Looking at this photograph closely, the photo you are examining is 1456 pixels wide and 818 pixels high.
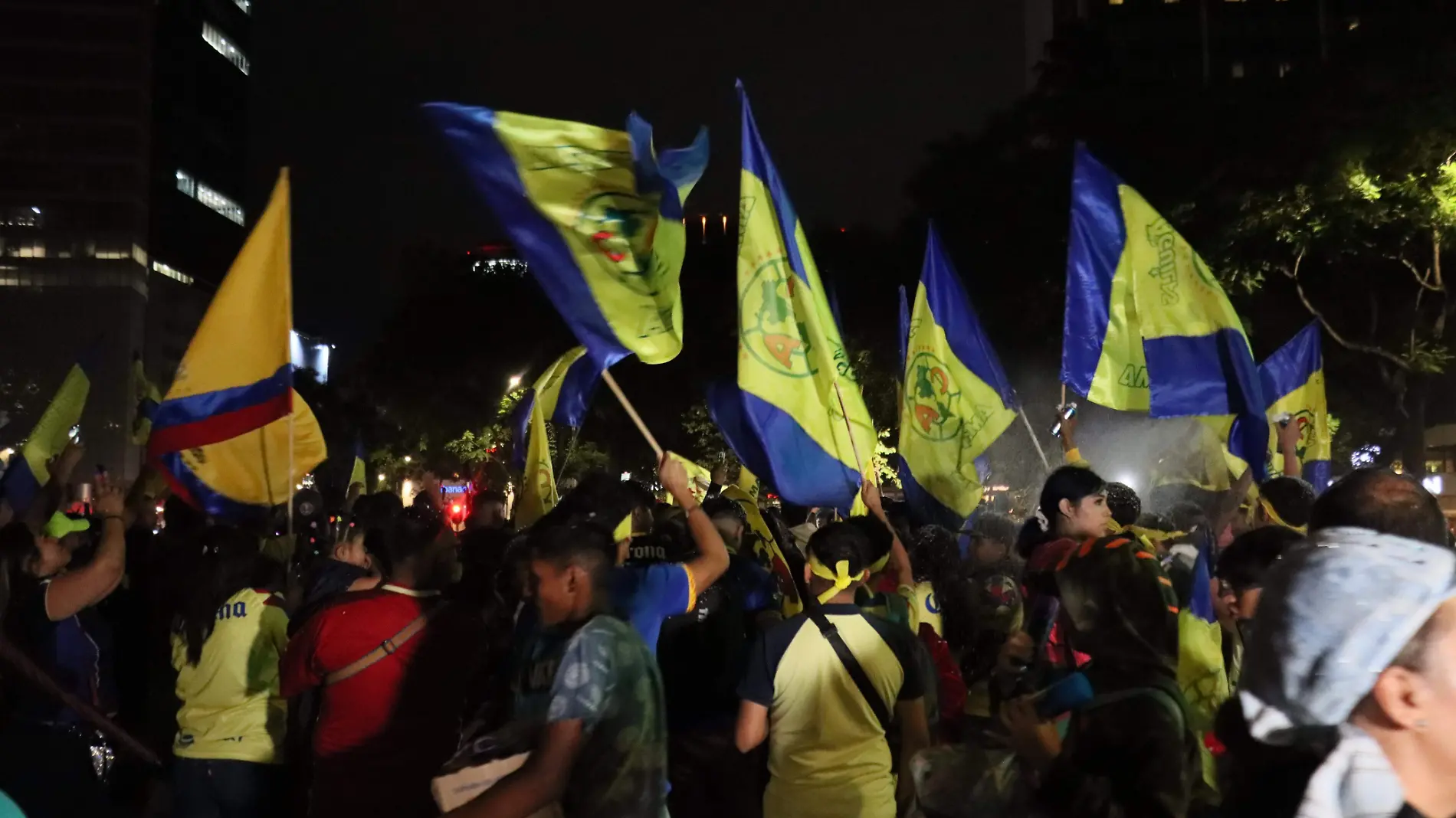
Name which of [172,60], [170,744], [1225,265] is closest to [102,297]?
[172,60]

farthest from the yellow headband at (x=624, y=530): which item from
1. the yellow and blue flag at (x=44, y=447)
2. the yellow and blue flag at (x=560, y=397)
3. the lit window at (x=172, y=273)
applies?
the lit window at (x=172, y=273)

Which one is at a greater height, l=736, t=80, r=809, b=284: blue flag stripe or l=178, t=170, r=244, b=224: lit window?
l=178, t=170, r=244, b=224: lit window

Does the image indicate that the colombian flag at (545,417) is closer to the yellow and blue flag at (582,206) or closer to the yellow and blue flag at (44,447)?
the yellow and blue flag at (582,206)

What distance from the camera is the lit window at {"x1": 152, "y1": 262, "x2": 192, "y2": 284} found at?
295ft

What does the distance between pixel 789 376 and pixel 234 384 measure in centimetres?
352

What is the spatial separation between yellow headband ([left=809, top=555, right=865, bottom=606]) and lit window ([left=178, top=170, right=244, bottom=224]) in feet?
321

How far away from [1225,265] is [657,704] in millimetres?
15934

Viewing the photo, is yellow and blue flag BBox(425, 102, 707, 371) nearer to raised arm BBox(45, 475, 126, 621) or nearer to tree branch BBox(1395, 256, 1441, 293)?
raised arm BBox(45, 475, 126, 621)

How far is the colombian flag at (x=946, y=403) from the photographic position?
332 inches

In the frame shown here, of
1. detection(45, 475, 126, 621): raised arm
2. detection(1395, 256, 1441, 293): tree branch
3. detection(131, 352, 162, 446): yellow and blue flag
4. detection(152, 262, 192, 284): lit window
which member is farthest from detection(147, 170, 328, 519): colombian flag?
detection(152, 262, 192, 284): lit window

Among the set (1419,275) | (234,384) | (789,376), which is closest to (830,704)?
(789,376)

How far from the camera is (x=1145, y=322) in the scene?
7.69m

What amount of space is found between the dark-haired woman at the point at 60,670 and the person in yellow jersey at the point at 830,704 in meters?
2.32

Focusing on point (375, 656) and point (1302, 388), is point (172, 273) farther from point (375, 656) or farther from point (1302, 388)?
point (375, 656)
